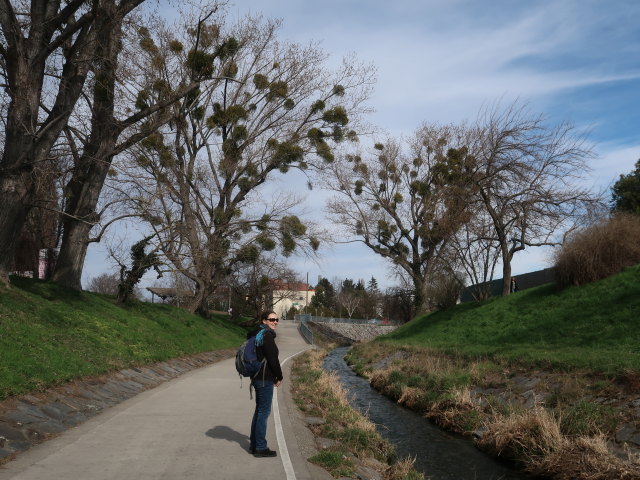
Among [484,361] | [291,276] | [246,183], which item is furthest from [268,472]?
[291,276]

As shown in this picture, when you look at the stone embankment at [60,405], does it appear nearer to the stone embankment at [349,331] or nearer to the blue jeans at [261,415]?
the blue jeans at [261,415]

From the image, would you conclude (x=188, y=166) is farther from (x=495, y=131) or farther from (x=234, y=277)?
(x=234, y=277)

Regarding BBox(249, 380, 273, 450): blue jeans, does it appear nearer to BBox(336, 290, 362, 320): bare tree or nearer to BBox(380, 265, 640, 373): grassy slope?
BBox(380, 265, 640, 373): grassy slope

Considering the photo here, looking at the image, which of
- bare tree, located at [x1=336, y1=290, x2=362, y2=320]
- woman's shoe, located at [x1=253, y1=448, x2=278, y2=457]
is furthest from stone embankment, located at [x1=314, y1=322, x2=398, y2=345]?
woman's shoe, located at [x1=253, y1=448, x2=278, y2=457]

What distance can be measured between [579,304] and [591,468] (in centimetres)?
1094

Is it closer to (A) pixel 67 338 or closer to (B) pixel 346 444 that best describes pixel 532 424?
(B) pixel 346 444

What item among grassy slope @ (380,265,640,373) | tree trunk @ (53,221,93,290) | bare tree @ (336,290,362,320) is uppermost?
bare tree @ (336,290,362,320)

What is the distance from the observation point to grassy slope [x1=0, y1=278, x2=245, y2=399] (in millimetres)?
8273

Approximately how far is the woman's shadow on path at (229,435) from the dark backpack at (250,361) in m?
0.94

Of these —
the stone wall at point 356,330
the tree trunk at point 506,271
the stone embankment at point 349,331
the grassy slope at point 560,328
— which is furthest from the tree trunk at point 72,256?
the stone wall at point 356,330

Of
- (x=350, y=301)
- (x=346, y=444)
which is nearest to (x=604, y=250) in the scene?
(x=346, y=444)

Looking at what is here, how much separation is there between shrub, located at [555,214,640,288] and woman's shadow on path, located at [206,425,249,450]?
15122mm

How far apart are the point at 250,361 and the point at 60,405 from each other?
324cm

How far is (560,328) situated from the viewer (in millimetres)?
15719
